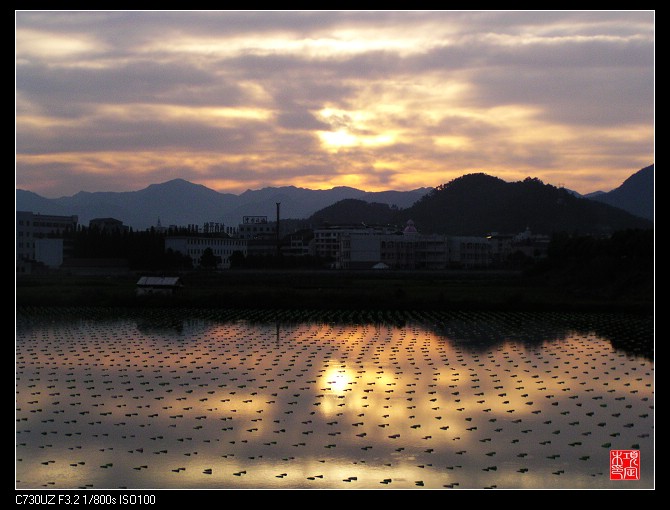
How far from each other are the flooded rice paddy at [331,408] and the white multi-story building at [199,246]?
47.0 meters

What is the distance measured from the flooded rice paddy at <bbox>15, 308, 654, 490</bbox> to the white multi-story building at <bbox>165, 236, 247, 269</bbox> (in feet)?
154

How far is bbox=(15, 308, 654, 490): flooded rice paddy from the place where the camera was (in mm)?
11727

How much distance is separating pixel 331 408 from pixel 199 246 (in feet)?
204

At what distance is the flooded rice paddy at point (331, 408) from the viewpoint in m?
11.7

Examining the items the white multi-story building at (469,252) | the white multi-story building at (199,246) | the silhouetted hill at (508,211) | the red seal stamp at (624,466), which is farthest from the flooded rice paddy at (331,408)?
the silhouetted hill at (508,211)

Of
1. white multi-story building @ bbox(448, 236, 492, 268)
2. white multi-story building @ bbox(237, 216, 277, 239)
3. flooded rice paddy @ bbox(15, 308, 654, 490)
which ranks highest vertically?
white multi-story building @ bbox(237, 216, 277, 239)

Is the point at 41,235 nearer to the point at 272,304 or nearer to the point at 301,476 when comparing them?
the point at 272,304

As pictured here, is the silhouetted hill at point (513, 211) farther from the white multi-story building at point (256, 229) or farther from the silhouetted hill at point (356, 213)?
the white multi-story building at point (256, 229)

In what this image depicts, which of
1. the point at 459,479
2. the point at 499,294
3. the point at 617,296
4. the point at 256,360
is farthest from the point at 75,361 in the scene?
the point at 617,296

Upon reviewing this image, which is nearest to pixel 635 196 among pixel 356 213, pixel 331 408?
pixel 356 213

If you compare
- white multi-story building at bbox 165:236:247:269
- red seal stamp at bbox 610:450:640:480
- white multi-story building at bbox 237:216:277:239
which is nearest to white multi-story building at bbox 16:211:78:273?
white multi-story building at bbox 165:236:247:269

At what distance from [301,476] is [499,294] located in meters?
30.1

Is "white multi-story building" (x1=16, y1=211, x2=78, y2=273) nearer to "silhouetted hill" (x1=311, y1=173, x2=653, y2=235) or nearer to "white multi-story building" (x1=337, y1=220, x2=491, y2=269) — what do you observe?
"white multi-story building" (x1=337, y1=220, x2=491, y2=269)

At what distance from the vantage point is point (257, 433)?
13.7 meters
